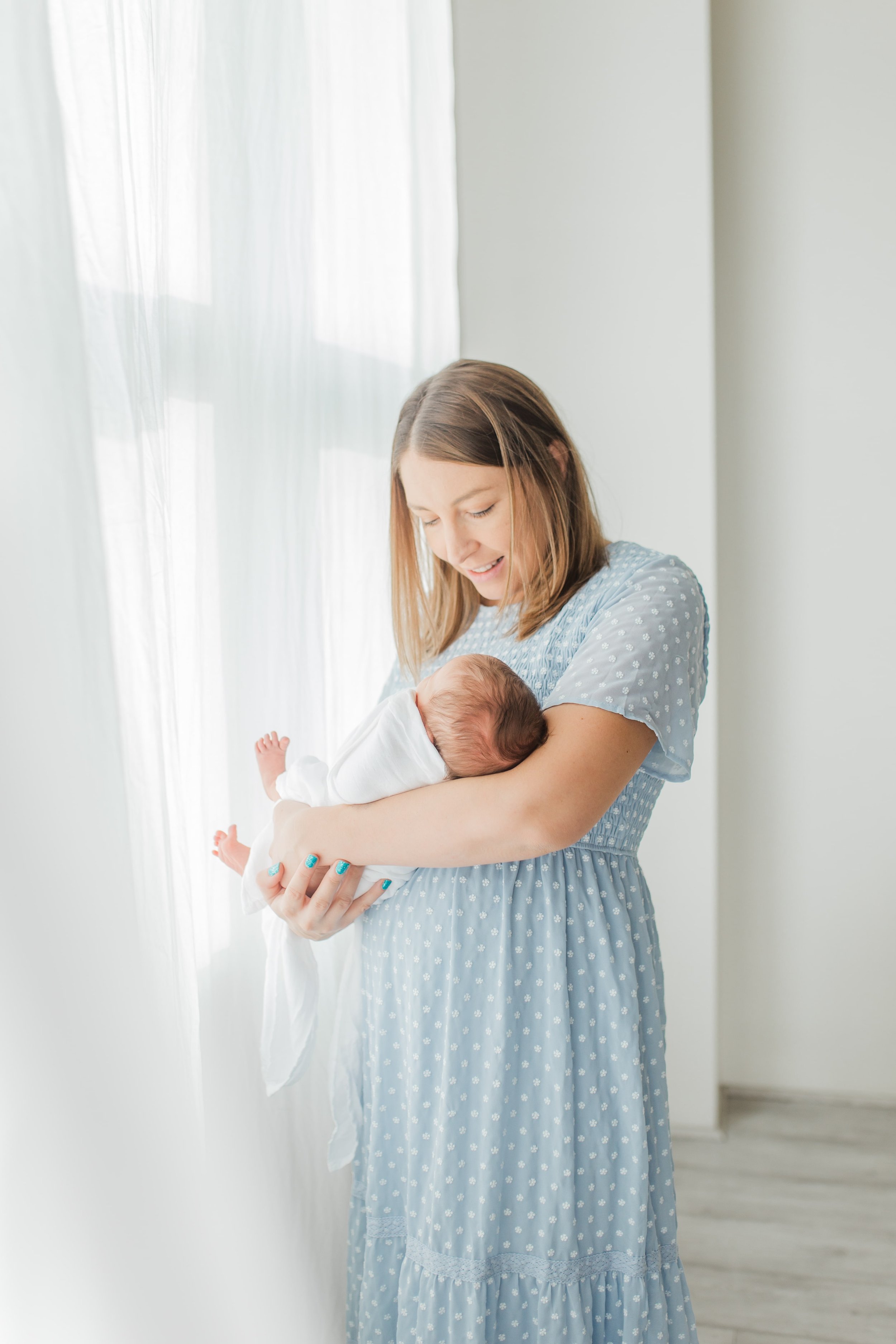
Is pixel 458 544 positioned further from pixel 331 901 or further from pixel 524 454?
pixel 331 901

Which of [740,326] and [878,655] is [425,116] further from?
[878,655]

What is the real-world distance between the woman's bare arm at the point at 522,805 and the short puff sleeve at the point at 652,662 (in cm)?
2

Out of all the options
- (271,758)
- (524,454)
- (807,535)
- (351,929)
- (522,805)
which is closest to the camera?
(522,805)

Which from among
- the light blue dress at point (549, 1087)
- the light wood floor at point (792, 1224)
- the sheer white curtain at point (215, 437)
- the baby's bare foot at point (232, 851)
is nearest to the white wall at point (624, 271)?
the light wood floor at point (792, 1224)

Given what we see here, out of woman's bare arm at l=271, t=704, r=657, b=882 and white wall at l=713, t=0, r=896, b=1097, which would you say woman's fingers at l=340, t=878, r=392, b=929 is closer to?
woman's bare arm at l=271, t=704, r=657, b=882

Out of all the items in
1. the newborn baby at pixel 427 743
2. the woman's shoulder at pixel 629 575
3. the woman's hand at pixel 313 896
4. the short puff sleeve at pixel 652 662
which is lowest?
the woman's hand at pixel 313 896

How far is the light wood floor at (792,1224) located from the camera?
6.01 ft

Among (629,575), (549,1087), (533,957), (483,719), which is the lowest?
(549,1087)

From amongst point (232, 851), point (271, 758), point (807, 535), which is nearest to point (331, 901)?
point (232, 851)

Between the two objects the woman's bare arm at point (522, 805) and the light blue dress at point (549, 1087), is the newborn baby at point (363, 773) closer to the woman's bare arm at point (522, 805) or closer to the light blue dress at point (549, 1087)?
the woman's bare arm at point (522, 805)

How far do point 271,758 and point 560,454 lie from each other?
579 mm

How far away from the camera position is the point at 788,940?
267 cm

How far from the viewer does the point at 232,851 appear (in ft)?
4.17

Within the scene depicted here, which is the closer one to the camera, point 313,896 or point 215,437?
point 313,896
